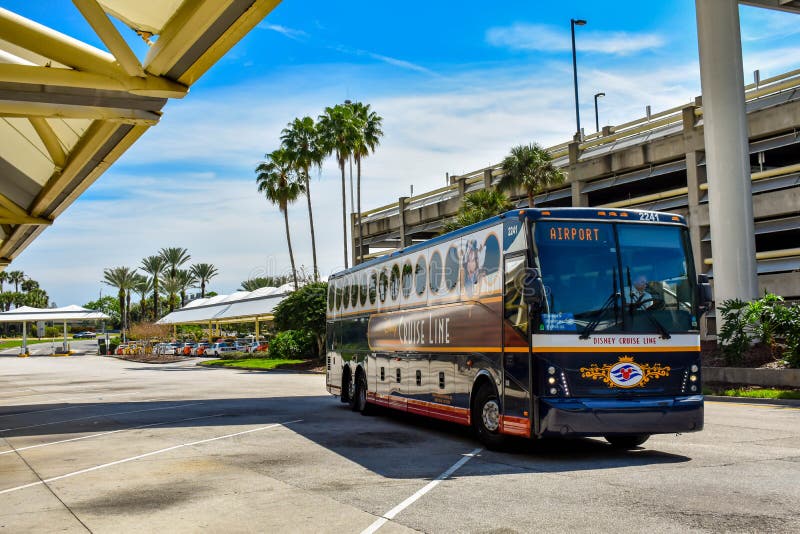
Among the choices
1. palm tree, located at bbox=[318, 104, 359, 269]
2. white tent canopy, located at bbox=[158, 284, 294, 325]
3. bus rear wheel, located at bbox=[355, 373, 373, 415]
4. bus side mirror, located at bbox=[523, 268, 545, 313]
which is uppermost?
palm tree, located at bbox=[318, 104, 359, 269]

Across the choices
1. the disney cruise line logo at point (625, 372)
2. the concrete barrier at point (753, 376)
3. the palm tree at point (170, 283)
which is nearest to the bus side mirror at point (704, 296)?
the disney cruise line logo at point (625, 372)

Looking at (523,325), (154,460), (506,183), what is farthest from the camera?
(506,183)

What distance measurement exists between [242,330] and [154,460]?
114 m

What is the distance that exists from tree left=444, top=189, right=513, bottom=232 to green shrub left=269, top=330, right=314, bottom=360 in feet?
46.7

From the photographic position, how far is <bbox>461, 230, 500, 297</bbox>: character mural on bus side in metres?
12.5

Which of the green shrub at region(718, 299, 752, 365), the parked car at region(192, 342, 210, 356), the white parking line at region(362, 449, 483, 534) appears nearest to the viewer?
the white parking line at region(362, 449, 483, 534)

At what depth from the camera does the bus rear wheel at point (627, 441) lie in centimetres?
1280

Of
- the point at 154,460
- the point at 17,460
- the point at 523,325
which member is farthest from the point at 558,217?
the point at 17,460

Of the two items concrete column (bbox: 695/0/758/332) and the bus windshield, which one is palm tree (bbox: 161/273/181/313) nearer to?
concrete column (bbox: 695/0/758/332)

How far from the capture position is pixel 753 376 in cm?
2380

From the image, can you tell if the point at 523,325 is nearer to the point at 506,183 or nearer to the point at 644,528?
the point at 644,528

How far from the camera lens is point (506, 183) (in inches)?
1745

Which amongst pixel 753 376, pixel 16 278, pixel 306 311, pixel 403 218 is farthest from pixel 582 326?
pixel 16 278

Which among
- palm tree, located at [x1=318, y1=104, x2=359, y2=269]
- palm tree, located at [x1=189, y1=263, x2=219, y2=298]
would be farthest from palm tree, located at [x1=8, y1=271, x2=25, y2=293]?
palm tree, located at [x1=318, y1=104, x2=359, y2=269]
